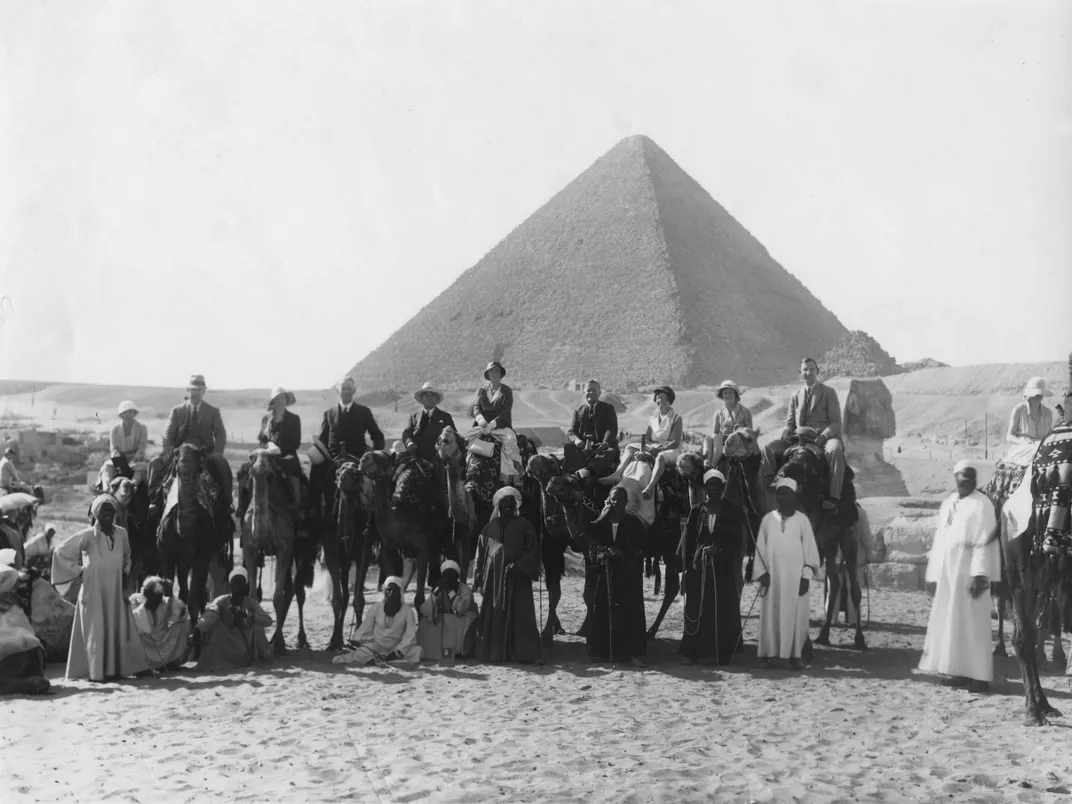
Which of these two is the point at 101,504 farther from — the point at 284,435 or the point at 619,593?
the point at 619,593

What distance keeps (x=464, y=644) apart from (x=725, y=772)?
3.42 metres

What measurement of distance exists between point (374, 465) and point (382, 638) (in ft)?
4.39

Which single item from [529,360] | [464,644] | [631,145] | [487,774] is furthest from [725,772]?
[631,145]

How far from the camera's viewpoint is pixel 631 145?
4968 inches

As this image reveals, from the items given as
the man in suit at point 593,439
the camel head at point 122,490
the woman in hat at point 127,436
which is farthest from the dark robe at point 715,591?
the woman in hat at point 127,436

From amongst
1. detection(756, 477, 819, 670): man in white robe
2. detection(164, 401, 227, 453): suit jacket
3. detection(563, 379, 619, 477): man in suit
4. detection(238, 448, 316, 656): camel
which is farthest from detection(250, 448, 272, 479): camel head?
detection(756, 477, 819, 670): man in white robe

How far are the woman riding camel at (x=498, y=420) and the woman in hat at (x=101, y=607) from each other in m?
2.95

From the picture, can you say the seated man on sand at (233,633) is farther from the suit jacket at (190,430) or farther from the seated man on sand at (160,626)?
the suit jacket at (190,430)

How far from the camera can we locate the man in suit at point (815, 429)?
9625 mm

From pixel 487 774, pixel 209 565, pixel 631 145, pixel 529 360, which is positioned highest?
pixel 631 145

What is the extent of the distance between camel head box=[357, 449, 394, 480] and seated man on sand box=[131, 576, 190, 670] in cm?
161

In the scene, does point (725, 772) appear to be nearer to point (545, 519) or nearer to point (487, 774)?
point (487, 774)

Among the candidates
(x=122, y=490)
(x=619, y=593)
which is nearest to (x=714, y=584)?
(x=619, y=593)

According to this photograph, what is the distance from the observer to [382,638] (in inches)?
343
